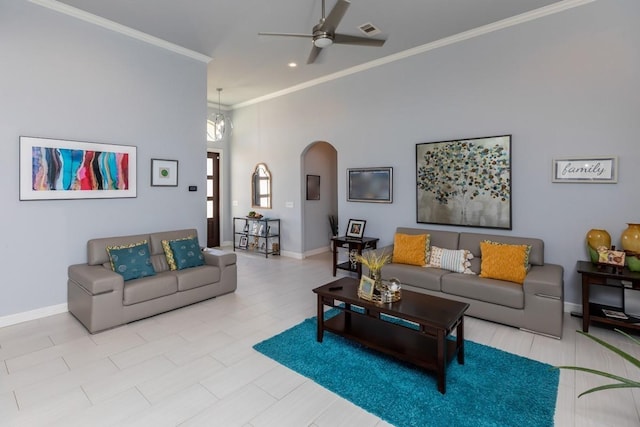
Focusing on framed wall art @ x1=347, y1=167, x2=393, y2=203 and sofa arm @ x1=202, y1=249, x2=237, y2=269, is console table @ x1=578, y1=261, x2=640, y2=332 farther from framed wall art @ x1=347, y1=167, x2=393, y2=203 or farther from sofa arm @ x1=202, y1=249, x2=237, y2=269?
sofa arm @ x1=202, y1=249, x2=237, y2=269

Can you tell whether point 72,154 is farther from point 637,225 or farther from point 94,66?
point 637,225

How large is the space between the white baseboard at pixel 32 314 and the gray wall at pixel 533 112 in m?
4.28

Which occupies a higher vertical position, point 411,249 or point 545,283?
point 411,249

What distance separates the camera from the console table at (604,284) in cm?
301

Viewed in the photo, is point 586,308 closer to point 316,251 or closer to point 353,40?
point 353,40

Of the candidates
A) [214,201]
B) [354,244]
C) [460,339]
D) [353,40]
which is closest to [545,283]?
[460,339]

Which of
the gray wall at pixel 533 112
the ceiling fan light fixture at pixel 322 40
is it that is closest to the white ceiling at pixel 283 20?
the gray wall at pixel 533 112

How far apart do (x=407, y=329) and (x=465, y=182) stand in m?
2.33

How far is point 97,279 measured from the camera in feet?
10.7

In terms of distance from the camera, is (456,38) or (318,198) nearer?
(456,38)

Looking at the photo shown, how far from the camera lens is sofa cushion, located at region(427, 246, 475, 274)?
3930 millimetres

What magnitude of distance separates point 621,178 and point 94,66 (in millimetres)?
6037

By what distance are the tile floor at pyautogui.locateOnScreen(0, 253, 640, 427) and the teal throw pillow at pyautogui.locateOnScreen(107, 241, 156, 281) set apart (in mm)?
531

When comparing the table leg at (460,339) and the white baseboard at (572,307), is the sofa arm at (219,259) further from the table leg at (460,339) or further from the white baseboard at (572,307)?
the white baseboard at (572,307)
